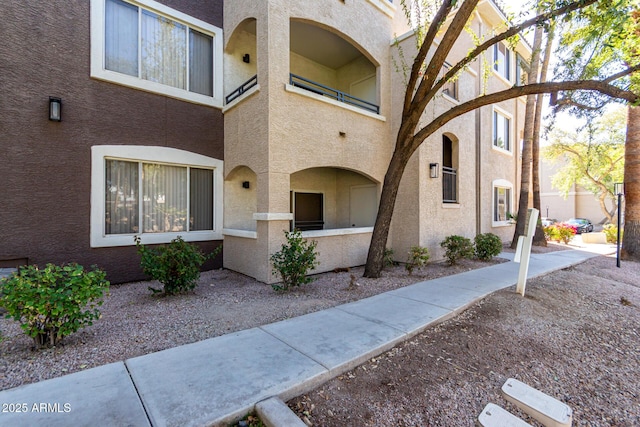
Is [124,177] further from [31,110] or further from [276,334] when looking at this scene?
[276,334]

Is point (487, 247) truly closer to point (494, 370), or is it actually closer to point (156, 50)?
→ point (494, 370)

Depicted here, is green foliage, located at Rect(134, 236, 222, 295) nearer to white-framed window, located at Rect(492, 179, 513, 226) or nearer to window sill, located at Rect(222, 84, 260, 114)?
window sill, located at Rect(222, 84, 260, 114)

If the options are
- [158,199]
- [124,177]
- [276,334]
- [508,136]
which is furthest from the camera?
[508,136]

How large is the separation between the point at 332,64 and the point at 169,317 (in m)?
10.2

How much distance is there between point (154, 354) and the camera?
3449mm

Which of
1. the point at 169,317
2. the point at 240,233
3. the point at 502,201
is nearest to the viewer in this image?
the point at 169,317

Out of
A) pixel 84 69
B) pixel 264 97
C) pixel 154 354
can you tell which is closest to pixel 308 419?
pixel 154 354

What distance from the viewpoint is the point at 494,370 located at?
340 cm

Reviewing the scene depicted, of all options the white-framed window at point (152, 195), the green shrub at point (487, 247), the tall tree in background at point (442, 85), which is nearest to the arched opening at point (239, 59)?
the white-framed window at point (152, 195)

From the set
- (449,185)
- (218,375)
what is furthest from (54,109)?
(449,185)

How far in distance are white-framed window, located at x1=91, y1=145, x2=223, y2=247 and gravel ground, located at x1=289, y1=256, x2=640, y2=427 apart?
6.22 meters

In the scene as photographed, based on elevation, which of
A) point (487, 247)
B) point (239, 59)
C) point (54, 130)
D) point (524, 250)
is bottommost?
point (487, 247)

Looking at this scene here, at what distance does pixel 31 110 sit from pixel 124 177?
2008mm

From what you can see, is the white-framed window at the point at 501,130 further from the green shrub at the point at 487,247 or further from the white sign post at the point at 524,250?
the white sign post at the point at 524,250
